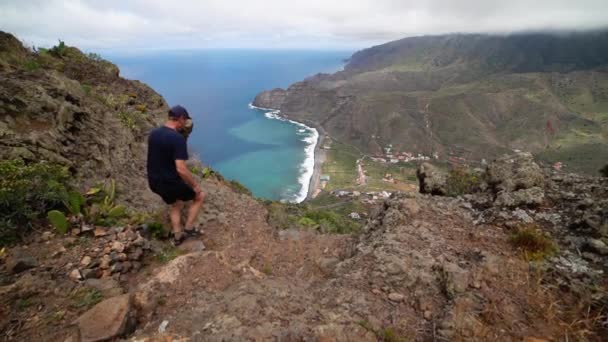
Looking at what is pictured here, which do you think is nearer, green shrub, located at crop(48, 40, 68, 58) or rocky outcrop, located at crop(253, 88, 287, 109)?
green shrub, located at crop(48, 40, 68, 58)

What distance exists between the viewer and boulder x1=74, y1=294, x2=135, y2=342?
10.9 feet

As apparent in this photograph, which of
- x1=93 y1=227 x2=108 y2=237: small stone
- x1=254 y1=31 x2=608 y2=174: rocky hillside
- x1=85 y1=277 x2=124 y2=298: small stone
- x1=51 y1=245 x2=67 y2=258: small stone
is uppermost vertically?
x1=93 y1=227 x2=108 y2=237: small stone

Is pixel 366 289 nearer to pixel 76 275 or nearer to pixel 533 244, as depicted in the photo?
pixel 533 244

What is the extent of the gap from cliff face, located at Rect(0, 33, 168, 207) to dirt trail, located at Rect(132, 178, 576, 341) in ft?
11.6

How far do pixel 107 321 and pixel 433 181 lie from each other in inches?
314

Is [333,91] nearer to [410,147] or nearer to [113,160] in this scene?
[410,147]

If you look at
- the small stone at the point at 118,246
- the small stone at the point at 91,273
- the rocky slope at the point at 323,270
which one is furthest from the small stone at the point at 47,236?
the small stone at the point at 91,273

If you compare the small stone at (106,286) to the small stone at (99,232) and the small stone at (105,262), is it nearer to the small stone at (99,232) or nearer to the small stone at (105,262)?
the small stone at (105,262)

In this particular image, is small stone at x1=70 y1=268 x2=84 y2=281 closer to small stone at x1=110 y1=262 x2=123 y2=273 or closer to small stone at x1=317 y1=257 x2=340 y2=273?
small stone at x1=110 y1=262 x2=123 y2=273

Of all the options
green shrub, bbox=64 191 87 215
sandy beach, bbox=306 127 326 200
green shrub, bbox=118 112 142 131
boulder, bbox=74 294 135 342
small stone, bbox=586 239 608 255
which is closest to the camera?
boulder, bbox=74 294 135 342

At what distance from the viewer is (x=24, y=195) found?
5.15m

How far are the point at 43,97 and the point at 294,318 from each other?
28.0 ft

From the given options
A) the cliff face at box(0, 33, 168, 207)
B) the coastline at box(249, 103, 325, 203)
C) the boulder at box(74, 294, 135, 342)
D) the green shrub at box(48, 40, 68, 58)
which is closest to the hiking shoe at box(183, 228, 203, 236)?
the cliff face at box(0, 33, 168, 207)

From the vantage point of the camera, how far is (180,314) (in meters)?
3.73
